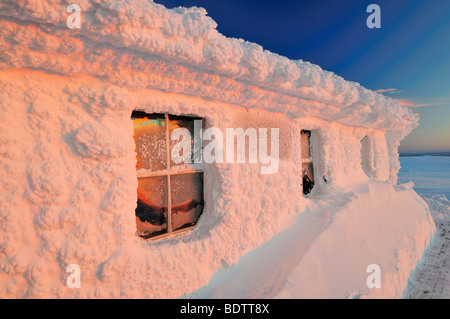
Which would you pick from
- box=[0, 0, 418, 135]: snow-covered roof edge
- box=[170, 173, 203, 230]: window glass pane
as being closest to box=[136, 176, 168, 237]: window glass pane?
box=[170, 173, 203, 230]: window glass pane

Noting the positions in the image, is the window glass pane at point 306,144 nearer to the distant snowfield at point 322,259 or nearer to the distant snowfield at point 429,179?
the distant snowfield at point 322,259

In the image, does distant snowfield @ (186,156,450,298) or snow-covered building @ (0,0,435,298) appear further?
distant snowfield @ (186,156,450,298)

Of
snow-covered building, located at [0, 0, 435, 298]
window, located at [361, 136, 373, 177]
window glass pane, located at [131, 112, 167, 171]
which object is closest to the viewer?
snow-covered building, located at [0, 0, 435, 298]

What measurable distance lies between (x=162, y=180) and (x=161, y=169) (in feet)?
0.37

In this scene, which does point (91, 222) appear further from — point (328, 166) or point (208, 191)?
point (328, 166)

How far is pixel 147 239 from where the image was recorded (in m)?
2.33

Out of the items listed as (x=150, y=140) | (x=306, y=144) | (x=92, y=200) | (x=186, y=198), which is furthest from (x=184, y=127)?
(x=306, y=144)

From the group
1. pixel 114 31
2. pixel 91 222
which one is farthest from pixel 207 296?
pixel 114 31

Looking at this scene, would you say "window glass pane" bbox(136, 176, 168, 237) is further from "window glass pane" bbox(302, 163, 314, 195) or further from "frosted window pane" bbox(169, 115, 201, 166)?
"window glass pane" bbox(302, 163, 314, 195)

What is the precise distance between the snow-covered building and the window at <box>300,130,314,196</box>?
573 millimetres

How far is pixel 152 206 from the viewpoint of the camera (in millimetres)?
2408

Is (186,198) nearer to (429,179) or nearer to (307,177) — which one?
(307,177)

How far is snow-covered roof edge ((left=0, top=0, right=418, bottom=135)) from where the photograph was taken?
146 centimetres
